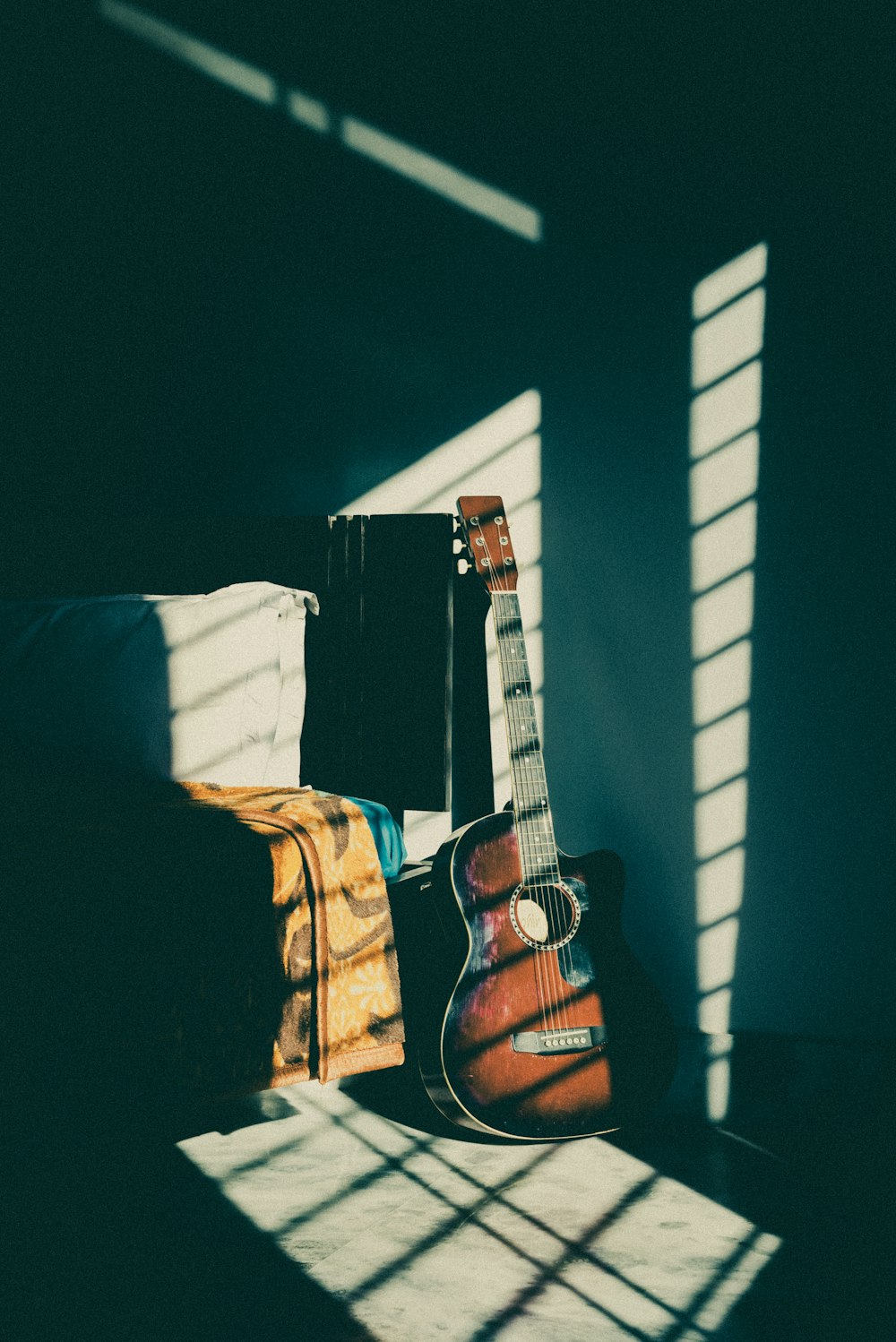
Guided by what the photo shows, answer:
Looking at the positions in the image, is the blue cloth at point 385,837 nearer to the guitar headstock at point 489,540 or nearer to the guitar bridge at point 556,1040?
the guitar bridge at point 556,1040

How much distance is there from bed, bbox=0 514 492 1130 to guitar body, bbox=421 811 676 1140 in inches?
5.4

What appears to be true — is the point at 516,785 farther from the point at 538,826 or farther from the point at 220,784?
the point at 220,784

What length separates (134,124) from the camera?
2750 millimetres

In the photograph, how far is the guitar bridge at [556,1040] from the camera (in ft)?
6.20

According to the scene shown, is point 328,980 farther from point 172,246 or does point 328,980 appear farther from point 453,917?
point 172,246

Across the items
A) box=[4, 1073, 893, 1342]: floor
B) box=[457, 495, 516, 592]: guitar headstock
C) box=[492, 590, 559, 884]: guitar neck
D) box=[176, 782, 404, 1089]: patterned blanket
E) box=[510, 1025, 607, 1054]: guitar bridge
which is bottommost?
box=[4, 1073, 893, 1342]: floor

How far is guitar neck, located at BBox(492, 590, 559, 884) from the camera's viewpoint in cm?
200

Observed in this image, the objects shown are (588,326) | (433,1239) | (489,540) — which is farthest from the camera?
(588,326)

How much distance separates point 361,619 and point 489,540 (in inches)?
15.3

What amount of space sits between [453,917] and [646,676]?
2.35ft

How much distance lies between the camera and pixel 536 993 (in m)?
1.93

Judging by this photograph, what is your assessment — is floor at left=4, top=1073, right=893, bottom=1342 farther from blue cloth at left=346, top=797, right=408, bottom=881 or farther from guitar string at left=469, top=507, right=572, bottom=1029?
blue cloth at left=346, top=797, right=408, bottom=881

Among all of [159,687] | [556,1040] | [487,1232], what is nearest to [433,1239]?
[487,1232]

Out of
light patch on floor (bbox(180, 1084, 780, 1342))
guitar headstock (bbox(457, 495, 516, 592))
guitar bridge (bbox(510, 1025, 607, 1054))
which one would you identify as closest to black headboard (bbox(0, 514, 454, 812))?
guitar headstock (bbox(457, 495, 516, 592))
